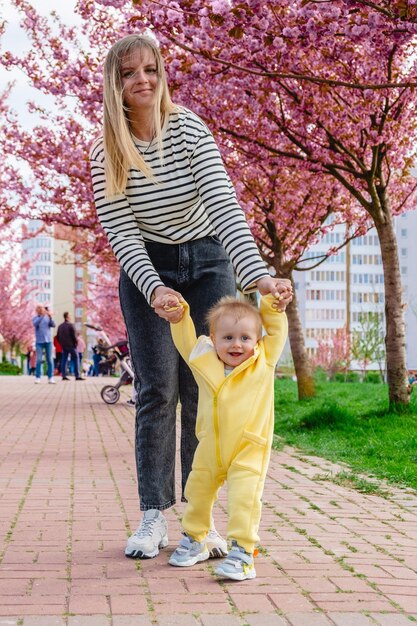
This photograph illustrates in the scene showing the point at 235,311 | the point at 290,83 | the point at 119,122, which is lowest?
the point at 235,311

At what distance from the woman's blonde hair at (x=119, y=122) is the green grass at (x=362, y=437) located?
3.30 meters

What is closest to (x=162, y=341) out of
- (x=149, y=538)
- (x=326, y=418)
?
(x=149, y=538)

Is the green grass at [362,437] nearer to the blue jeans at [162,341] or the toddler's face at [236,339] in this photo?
the blue jeans at [162,341]

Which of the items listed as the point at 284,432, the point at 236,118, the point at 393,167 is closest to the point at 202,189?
the point at 284,432

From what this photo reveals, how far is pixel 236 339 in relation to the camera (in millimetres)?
3773

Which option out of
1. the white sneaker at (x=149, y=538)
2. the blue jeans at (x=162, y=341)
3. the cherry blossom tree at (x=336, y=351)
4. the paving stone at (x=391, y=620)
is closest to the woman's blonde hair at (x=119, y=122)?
the blue jeans at (x=162, y=341)

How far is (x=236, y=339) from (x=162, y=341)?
62cm

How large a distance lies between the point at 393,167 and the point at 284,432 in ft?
15.6

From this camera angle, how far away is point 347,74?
10.3 meters

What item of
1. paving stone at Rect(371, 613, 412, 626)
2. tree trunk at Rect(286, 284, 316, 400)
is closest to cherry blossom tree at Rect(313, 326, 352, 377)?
tree trunk at Rect(286, 284, 316, 400)

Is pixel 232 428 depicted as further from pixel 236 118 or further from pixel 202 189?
pixel 236 118

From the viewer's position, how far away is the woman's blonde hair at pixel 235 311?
12.4ft

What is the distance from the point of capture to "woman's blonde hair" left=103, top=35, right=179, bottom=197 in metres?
4.14

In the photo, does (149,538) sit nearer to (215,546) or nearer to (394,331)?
(215,546)
